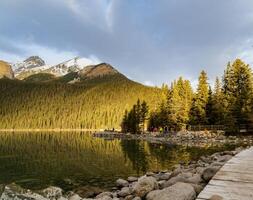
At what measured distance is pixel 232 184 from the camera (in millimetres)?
8555

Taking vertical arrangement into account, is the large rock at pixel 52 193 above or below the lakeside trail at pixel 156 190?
below

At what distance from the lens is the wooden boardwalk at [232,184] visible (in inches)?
295

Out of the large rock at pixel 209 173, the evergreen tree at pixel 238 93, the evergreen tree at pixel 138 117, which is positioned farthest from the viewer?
the evergreen tree at pixel 138 117

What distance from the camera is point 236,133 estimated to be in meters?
58.2

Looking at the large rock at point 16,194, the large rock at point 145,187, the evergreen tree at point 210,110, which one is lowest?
the large rock at point 16,194

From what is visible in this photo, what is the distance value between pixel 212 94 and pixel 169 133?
1285 cm

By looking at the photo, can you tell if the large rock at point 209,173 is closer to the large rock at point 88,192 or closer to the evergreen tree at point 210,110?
the large rock at point 88,192

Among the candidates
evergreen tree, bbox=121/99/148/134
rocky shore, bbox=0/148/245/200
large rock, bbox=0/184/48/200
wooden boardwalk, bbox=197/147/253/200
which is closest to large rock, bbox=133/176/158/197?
rocky shore, bbox=0/148/245/200

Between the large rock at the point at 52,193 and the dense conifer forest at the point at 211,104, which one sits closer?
the large rock at the point at 52,193

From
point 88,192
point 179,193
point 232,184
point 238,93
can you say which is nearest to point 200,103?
point 238,93

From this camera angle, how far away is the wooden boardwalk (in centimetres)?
750

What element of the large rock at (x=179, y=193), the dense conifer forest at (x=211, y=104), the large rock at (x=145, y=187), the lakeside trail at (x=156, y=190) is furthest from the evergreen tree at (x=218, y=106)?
the large rock at (x=179, y=193)

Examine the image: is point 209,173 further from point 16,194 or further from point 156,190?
point 16,194

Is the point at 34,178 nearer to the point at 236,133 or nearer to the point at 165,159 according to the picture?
the point at 165,159
